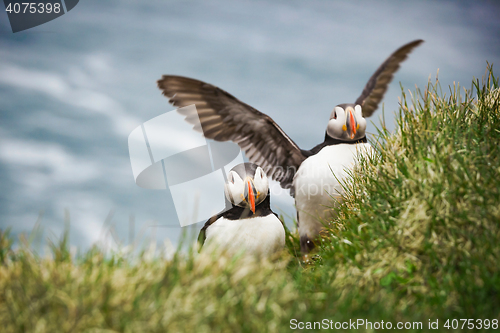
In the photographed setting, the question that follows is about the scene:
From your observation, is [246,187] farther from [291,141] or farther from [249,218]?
[291,141]

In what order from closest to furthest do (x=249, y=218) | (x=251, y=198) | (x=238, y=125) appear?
(x=251, y=198)
(x=249, y=218)
(x=238, y=125)

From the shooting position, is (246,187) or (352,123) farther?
(352,123)

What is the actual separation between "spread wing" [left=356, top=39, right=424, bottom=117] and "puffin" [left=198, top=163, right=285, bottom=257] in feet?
10.4

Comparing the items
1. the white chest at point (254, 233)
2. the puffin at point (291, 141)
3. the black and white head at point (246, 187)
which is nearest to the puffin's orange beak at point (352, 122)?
the puffin at point (291, 141)

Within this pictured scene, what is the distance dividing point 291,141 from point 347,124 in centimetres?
101

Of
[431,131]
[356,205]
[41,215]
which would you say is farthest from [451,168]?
[41,215]

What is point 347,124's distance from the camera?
16.1 feet

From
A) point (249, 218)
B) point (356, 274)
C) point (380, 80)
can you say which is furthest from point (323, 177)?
point (380, 80)

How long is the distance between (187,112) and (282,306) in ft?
11.7

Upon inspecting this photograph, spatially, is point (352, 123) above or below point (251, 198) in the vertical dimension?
above

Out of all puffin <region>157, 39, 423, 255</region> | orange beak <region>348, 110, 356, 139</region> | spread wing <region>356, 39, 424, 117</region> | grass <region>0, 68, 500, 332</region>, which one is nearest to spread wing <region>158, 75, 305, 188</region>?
puffin <region>157, 39, 423, 255</region>

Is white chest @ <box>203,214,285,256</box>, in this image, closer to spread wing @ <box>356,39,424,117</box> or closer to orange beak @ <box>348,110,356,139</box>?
orange beak @ <box>348,110,356,139</box>

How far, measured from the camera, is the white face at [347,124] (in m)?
4.88

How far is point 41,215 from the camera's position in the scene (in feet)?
8.77
